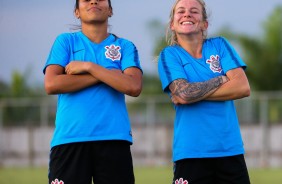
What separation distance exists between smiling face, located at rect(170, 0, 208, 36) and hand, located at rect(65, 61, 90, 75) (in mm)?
870

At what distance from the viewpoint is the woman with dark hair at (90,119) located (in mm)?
5586

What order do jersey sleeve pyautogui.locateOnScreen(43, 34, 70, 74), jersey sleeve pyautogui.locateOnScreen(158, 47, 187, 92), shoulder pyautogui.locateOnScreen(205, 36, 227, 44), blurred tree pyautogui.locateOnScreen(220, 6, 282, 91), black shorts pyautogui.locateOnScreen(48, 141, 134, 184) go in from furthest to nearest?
1. blurred tree pyautogui.locateOnScreen(220, 6, 282, 91)
2. shoulder pyautogui.locateOnScreen(205, 36, 227, 44)
3. jersey sleeve pyautogui.locateOnScreen(158, 47, 187, 92)
4. jersey sleeve pyautogui.locateOnScreen(43, 34, 70, 74)
5. black shorts pyautogui.locateOnScreen(48, 141, 134, 184)

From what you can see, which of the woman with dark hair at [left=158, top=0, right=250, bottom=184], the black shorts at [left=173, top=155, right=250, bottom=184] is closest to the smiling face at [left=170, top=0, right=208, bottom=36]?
the woman with dark hair at [left=158, top=0, right=250, bottom=184]

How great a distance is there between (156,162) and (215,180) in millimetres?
18733

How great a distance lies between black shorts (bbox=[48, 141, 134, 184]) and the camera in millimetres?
5574

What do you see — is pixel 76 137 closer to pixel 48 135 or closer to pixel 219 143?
pixel 219 143

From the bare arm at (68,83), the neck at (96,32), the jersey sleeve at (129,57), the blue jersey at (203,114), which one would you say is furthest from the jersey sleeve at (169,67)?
the bare arm at (68,83)

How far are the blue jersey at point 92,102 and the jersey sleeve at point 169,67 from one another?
286 mm

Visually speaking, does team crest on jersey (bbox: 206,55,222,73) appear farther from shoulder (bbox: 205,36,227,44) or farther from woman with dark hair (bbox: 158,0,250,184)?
shoulder (bbox: 205,36,227,44)

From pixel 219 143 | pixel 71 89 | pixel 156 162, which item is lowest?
pixel 156 162

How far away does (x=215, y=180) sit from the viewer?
589 cm

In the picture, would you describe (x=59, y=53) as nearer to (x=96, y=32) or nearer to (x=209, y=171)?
(x=96, y=32)

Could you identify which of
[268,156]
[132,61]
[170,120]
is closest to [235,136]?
[132,61]

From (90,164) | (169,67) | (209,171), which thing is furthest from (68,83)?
(209,171)
